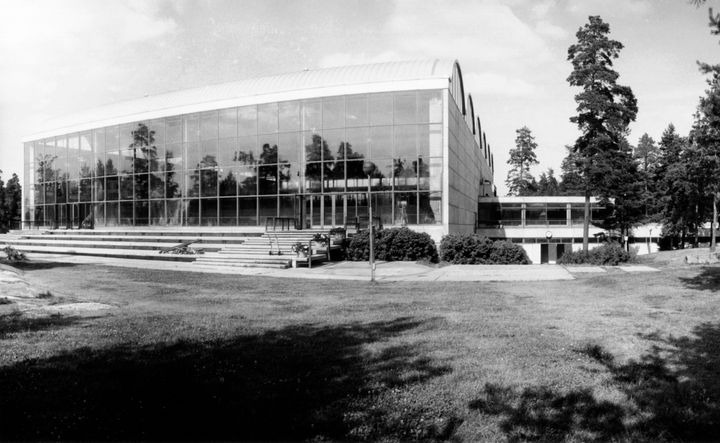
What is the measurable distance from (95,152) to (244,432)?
42002mm

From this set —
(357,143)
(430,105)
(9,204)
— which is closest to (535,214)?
(430,105)

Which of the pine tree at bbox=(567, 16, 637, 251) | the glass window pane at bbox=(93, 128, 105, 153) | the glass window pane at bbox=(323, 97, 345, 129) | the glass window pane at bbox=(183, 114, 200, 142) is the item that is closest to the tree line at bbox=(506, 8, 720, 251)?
the pine tree at bbox=(567, 16, 637, 251)

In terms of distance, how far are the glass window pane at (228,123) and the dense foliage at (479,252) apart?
17.4m

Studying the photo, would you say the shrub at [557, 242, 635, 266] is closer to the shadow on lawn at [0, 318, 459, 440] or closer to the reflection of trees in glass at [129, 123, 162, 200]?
the shadow on lawn at [0, 318, 459, 440]

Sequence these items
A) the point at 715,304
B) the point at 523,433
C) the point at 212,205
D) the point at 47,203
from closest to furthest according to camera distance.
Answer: the point at 523,433, the point at 715,304, the point at 212,205, the point at 47,203

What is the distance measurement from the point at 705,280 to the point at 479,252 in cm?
1173

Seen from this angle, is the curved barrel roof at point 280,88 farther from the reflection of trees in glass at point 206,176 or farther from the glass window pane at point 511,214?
the glass window pane at point 511,214

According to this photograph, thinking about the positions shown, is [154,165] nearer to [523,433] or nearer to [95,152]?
[95,152]

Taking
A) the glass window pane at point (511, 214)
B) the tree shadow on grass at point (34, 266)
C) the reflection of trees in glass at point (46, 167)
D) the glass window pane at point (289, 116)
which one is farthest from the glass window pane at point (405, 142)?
the reflection of trees in glass at point (46, 167)

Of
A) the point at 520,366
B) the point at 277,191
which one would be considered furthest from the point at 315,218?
the point at 520,366

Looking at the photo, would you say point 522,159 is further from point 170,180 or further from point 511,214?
point 170,180

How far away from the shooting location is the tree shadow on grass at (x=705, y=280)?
1154 cm

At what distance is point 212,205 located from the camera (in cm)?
3412

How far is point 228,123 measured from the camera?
3369cm
